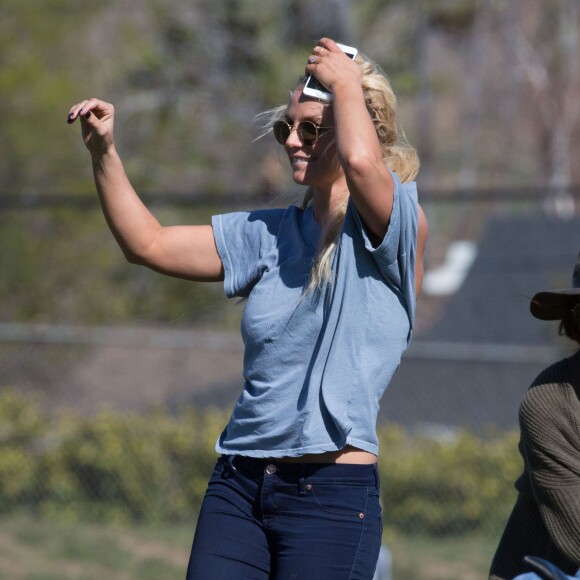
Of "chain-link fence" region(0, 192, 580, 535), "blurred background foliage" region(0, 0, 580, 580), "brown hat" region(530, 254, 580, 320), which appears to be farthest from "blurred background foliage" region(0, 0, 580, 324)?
"brown hat" region(530, 254, 580, 320)

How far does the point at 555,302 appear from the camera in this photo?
88.6 inches

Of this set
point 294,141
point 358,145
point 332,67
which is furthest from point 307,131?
point 358,145

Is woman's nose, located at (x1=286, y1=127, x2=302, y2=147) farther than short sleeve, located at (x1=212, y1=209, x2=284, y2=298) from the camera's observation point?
No

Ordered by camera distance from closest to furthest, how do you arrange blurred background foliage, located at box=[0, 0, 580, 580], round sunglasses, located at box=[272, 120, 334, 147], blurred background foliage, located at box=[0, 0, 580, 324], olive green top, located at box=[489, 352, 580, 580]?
olive green top, located at box=[489, 352, 580, 580]
round sunglasses, located at box=[272, 120, 334, 147]
blurred background foliage, located at box=[0, 0, 580, 580]
blurred background foliage, located at box=[0, 0, 580, 324]

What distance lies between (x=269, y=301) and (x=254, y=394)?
0.73 feet

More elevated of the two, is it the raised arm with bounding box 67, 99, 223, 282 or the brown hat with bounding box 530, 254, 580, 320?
the raised arm with bounding box 67, 99, 223, 282

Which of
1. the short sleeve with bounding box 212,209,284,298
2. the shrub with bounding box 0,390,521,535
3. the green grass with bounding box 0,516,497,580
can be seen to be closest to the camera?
the short sleeve with bounding box 212,209,284,298

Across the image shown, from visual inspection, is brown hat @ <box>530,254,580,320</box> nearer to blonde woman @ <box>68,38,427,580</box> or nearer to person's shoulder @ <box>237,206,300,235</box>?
blonde woman @ <box>68,38,427,580</box>

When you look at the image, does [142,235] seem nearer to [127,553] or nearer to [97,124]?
[97,124]

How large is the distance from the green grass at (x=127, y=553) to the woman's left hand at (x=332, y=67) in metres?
4.46

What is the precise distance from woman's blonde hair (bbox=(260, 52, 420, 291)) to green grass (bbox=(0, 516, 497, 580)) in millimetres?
4226

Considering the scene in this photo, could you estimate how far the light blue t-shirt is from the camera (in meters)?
2.23

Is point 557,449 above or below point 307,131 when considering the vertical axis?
below

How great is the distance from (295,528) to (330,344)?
0.42 metres
